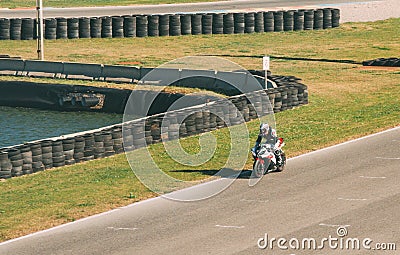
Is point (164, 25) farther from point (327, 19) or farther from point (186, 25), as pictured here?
point (327, 19)

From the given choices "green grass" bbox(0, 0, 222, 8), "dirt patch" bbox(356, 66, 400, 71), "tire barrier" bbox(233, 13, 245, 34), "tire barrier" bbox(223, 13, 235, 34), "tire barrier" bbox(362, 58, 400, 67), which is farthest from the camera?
"green grass" bbox(0, 0, 222, 8)

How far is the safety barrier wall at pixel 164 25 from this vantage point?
183 feet

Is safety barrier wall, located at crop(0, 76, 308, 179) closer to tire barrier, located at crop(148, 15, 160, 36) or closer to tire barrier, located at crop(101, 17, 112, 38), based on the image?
tire barrier, located at crop(148, 15, 160, 36)

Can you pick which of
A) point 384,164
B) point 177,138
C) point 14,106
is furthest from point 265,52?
point 384,164

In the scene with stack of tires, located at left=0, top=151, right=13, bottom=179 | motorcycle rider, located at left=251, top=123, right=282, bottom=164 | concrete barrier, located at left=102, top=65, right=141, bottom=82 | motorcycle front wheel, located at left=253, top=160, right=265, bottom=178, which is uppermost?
motorcycle rider, located at left=251, top=123, right=282, bottom=164

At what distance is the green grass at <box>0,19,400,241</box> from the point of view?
2325 cm

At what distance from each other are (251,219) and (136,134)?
828 cm

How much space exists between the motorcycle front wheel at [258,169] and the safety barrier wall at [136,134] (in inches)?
193

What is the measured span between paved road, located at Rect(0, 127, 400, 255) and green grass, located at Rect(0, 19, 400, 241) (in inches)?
48.2

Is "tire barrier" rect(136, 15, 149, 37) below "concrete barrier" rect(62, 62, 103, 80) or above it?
above

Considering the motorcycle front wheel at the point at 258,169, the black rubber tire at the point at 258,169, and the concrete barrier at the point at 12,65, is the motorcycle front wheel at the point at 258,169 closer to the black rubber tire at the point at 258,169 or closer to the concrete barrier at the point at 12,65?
the black rubber tire at the point at 258,169

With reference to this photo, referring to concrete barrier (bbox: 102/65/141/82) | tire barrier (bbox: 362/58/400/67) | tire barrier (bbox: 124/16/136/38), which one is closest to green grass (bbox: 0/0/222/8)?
tire barrier (bbox: 124/16/136/38)

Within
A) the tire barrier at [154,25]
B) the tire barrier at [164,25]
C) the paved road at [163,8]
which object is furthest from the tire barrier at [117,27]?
the paved road at [163,8]

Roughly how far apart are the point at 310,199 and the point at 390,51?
3129cm
